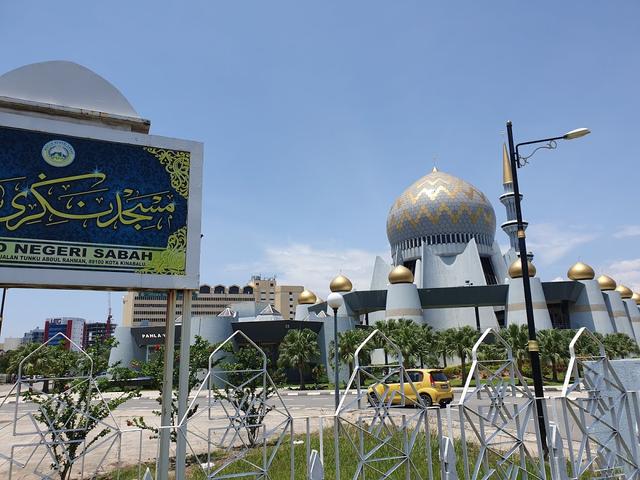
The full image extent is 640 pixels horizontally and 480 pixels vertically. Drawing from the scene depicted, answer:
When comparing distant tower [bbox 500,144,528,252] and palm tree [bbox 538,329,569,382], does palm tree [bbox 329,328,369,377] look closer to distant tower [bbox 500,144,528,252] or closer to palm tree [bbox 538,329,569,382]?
palm tree [bbox 538,329,569,382]

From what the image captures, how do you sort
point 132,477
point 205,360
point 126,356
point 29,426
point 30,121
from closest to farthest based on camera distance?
point 30,121, point 132,477, point 205,360, point 29,426, point 126,356

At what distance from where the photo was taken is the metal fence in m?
6.62

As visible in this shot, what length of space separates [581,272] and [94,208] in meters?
50.0

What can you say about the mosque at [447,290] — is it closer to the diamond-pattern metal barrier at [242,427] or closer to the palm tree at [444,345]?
the palm tree at [444,345]

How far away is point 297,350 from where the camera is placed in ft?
114

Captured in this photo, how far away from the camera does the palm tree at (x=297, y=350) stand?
3469cm

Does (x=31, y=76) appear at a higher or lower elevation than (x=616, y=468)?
higher

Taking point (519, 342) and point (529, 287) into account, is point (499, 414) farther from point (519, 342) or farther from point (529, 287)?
point (519, 342)

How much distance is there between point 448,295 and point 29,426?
37224 millimetres

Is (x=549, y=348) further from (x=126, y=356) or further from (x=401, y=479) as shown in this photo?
(x=126, y=356)

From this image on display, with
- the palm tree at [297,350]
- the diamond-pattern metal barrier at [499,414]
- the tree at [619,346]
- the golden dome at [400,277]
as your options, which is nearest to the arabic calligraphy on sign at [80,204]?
the diamond-pattern metal barrier at [499,414]

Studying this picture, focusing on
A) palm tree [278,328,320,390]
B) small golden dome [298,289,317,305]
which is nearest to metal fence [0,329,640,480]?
palm tree [278,328,320,390]

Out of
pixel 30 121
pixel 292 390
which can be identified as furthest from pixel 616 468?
pixel 292 390

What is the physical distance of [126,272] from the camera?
7.19 metres
